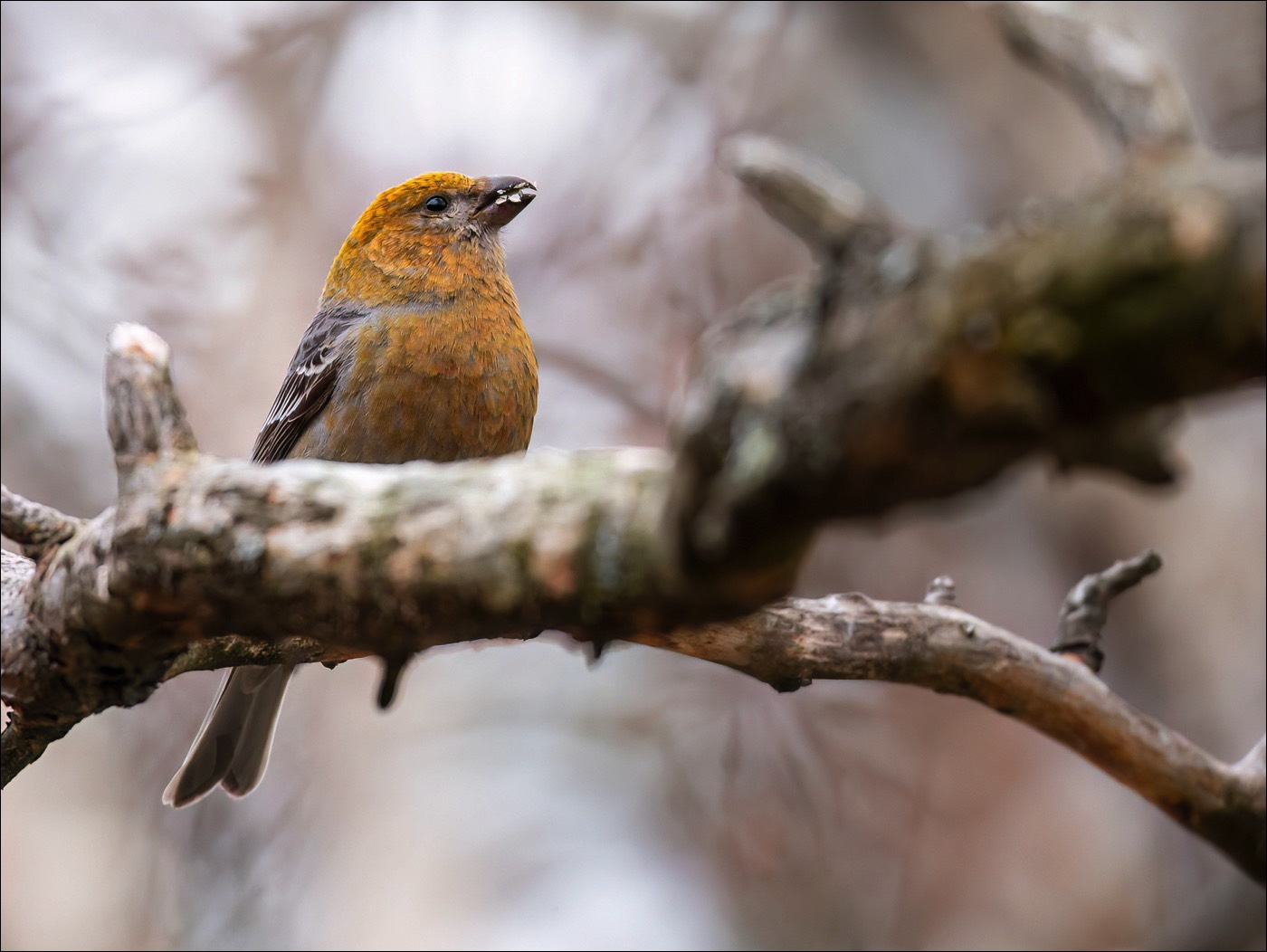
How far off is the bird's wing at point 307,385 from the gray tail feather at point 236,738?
937 mm

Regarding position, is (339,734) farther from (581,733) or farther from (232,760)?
(232,760)

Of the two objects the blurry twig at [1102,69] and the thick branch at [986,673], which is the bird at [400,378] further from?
the blurry twig at [1102,69]

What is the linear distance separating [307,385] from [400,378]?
23.2 inches

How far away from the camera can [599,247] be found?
8.02 m

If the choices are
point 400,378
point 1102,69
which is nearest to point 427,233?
point 400,378

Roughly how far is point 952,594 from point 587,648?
1.55m

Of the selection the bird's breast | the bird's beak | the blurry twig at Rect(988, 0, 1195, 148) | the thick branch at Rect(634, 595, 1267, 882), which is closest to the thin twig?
the thick branch at Rect(634, 595, 1267, 882)

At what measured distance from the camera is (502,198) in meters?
5.20

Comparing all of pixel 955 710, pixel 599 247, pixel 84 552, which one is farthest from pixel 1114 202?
pixel 599 247

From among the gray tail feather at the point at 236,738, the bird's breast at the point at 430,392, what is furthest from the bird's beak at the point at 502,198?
the gray tail feather at the point at 236,738

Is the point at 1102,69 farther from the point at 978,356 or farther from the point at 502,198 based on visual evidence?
the point at 502,198

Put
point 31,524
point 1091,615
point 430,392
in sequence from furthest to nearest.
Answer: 1. point 430,392
2. point 1091,615
3. point 31,524

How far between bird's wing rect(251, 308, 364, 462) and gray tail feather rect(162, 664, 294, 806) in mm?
937

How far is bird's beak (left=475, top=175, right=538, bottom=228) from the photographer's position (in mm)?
5180
